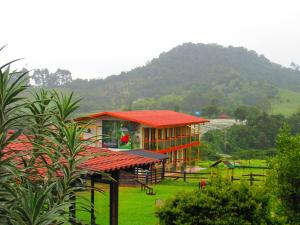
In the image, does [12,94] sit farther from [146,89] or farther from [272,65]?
[272,65]

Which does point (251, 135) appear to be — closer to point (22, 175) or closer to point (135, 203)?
point (135, 203)

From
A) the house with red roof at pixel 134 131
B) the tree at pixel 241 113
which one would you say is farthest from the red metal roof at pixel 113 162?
the tree at pixel 241 113

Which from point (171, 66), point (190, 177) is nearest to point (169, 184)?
point (190, 177)

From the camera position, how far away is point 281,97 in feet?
362

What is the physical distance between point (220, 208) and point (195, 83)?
118m

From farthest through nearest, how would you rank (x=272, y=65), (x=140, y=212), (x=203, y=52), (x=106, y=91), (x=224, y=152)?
(x=272, y=65) < (x=203, y=52) < (x=106, y=91) < (x=224, y=152) < (x=140, y=212)

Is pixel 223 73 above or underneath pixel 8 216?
above

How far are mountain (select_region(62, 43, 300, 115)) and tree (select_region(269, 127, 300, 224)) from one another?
72753 mm

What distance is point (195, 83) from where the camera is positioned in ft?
A: 415

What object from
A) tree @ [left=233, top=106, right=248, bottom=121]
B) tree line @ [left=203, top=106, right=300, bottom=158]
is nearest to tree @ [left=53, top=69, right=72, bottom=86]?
tree @ [left=233, top=106, right=248, bottom=121]

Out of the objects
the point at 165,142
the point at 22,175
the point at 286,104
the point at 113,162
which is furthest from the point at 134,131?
the point at 286,104

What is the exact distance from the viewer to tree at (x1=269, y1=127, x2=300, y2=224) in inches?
393

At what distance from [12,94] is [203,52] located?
150858 millimetres

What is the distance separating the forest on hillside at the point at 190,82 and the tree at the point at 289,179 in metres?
72.3
